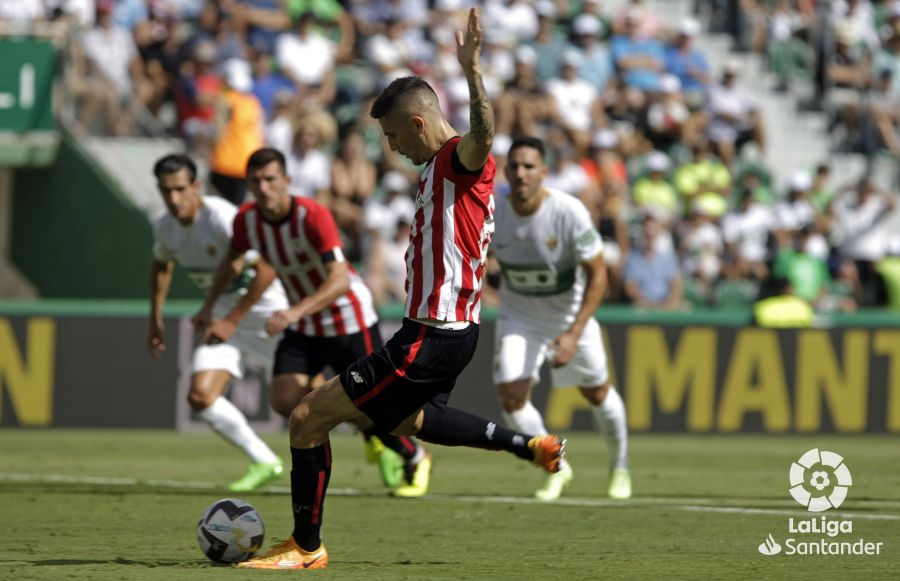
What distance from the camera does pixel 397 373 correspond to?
788 cm

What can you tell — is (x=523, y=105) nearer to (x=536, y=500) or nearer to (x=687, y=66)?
(x=687, y=66)

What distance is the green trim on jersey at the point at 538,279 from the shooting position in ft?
38.1

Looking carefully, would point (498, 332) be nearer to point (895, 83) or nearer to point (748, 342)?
point (748, 342)

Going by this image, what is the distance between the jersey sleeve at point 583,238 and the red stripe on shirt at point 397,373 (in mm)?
3573

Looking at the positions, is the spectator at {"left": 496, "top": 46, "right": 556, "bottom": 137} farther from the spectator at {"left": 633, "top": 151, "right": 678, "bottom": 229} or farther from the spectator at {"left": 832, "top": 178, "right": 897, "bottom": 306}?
the spectator at {"left": 832, "top": 178, "right": 897, "bottom": 306}

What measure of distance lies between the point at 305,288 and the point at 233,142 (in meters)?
7.40

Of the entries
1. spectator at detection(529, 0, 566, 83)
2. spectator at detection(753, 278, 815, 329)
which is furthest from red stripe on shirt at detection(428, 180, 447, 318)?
spectator at detection(529, 0, 566, 83)

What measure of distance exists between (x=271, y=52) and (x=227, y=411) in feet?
30.8

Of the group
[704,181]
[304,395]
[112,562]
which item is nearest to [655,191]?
[704,181]

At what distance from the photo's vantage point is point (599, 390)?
11.7 metres

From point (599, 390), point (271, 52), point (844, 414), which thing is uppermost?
point (271, 52)

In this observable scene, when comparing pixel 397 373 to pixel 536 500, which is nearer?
pixel 397 373

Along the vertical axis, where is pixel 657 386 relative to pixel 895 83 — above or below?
below

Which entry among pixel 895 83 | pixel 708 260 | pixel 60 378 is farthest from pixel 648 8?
pixel 60 378
